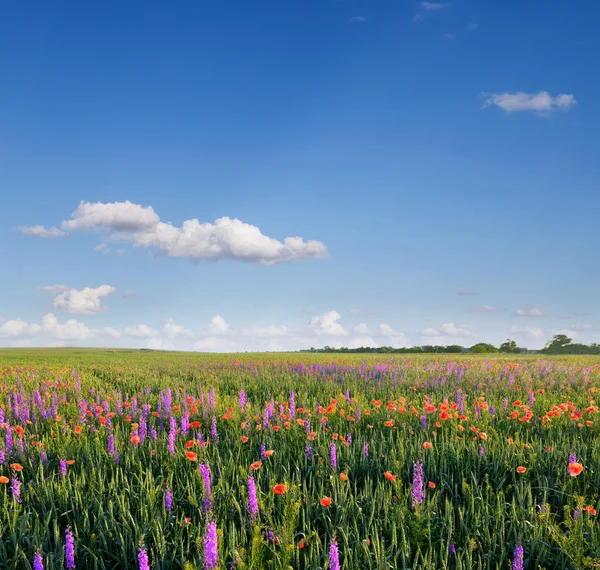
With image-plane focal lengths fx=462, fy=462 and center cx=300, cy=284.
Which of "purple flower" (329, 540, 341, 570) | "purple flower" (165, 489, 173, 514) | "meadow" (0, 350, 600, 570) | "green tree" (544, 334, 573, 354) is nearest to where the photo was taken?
"purple flower" (329, 540, 341, 570)

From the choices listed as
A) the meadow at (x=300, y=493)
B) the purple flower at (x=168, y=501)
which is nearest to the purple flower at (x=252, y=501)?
the meadow at (x=300, y=493)

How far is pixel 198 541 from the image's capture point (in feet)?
8.91

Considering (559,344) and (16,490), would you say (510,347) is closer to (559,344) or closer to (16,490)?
(559,344)

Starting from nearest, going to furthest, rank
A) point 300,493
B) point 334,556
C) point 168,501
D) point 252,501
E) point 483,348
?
point 334,556
point 252,501
point 168,501
point 300,493
point 483,348

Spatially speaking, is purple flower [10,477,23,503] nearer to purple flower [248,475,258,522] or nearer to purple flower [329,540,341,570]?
purple flower [248,475,258,522]

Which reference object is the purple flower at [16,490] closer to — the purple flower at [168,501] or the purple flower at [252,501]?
the purple flower at [168,501]

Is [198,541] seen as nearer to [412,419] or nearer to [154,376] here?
[412,419]

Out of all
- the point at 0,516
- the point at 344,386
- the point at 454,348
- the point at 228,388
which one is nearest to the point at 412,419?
the point at 344,386

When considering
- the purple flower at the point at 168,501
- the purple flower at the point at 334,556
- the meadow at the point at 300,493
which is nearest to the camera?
the purple flower at the point at 334,556

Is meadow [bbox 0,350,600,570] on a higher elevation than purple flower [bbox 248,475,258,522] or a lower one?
lower

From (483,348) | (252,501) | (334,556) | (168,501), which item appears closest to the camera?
(334,556)

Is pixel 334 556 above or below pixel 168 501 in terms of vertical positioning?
above

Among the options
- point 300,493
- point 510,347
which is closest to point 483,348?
point 510,347

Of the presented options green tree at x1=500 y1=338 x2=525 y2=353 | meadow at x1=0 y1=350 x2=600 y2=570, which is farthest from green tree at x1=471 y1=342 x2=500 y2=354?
meadow at x1=0 y1=350 x2=600 y2=570
